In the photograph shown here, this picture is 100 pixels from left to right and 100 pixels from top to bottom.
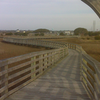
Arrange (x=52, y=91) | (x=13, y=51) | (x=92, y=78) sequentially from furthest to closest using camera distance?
(x=13, y=51) → (x=52, y=91) → (x=92, y=78)

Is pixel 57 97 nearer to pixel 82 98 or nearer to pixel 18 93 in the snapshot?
pixel 82 98

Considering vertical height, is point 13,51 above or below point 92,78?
below

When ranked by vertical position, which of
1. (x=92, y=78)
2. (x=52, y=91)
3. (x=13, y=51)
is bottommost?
(x=13, y=51)

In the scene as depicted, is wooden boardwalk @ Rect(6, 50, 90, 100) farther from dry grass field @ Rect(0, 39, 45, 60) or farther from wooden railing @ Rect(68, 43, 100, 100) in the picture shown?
dry grass field @ Rect(0, 39, 45, 60)

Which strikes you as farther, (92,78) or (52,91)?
(52,91)

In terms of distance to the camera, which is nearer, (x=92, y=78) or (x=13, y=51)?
(x=92, y=78)

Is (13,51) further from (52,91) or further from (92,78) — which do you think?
(92,78)

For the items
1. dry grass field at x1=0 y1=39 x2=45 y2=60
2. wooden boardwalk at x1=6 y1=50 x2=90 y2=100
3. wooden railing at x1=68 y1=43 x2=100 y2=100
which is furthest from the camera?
dry grass field at x1=0 y1=39 x2=45 y2=60

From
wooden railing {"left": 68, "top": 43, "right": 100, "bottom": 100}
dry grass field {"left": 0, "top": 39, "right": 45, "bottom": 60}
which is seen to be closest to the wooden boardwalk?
wooden railing {"left": 68, "top": 43, "right": 100, "bottom": 100}

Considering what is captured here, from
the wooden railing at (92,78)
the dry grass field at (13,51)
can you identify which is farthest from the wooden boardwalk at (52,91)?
the dry grass field at (13,51)

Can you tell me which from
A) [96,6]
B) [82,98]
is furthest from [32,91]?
[96,6]

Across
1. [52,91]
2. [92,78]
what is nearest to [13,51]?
[52,91]

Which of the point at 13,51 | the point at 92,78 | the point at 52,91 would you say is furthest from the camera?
the point at 13,51

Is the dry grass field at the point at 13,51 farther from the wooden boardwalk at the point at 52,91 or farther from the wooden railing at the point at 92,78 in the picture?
the wooden railing at the point at 92,78
